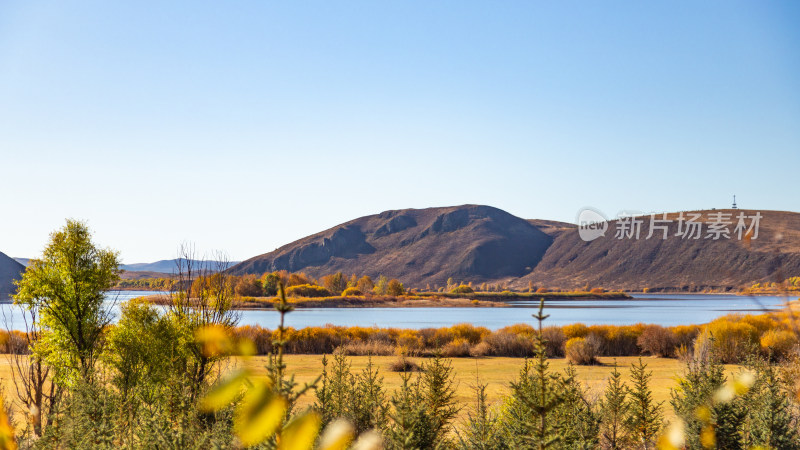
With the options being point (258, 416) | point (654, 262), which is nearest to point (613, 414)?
point (258, 416)

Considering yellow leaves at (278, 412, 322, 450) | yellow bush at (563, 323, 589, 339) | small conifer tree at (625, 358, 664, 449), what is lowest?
yellow bush at (563, 323, 589, 339)

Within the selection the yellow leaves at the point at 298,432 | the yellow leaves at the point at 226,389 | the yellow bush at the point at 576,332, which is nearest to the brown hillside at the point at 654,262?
the yellow bush at the point at 576,332

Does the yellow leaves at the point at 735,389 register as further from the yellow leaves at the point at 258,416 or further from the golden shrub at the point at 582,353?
the golden shrub at the point at 582,353

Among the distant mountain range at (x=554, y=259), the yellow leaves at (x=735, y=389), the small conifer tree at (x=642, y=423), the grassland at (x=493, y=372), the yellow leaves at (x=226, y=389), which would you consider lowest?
the grassland at (x=493, y=372)

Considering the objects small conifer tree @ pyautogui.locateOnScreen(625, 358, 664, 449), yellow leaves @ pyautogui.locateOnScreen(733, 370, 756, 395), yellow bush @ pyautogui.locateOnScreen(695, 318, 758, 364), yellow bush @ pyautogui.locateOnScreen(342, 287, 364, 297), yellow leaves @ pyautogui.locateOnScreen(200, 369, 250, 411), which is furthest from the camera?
yellow bush @ pyautogui.locateOnScreen(342, 287, 364, 297)

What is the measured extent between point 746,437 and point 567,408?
1878 mm

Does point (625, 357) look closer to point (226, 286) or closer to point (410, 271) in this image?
point (226, 286)

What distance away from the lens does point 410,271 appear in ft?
576

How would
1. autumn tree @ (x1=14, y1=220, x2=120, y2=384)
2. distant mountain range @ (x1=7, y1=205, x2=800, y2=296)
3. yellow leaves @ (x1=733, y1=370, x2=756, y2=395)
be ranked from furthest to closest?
distant mountain range @ (x1=7, y1=205, x2=800, y2=296) → autumn tree @ (x1=14, y1=220, x2=120, y2=384) → yellow leaves @ (x1=733, y1=370, x2=756, y2=395)

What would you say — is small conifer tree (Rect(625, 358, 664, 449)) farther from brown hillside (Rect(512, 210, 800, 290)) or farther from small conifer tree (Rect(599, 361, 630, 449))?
brown hillside (Rect(512, 210, 800, 290))

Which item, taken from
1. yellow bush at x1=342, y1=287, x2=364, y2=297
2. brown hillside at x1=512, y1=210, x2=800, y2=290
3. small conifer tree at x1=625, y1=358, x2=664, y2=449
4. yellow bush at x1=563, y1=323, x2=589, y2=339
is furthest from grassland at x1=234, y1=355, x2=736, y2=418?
brown hillside at x1=512, y1=210, x2=800, y2=290

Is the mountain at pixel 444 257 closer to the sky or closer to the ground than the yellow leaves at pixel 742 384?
closer to the sky

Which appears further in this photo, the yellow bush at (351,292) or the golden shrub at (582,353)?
the yellow bush at (351,292)

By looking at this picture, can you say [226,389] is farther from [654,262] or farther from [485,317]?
[654,262]
